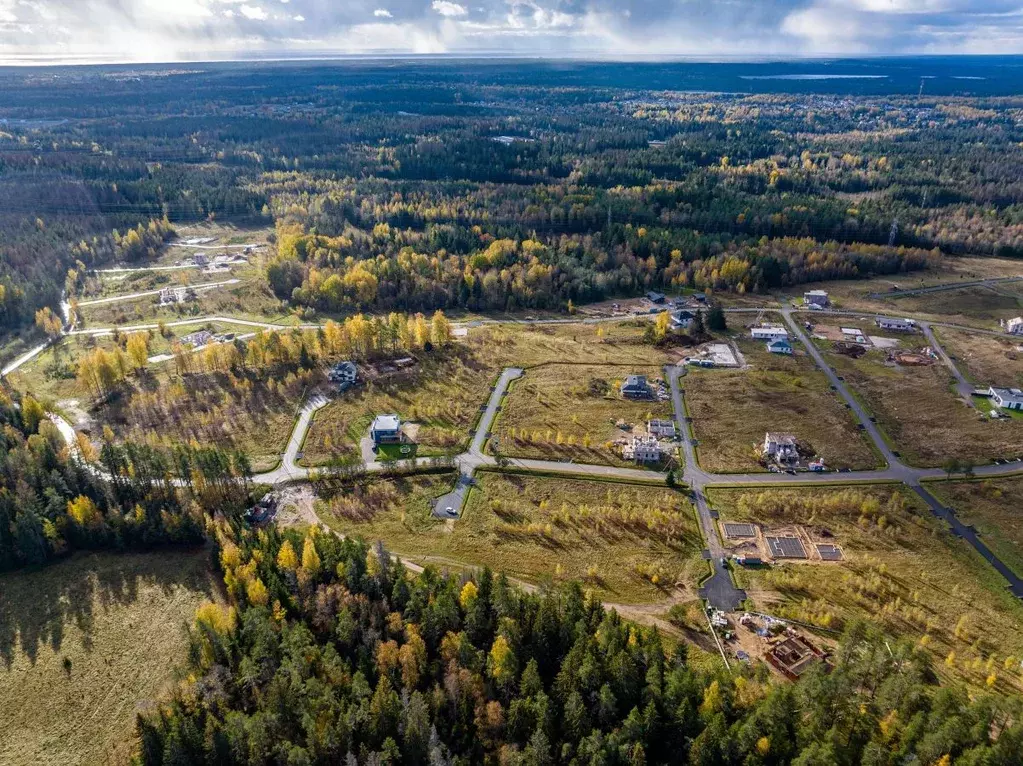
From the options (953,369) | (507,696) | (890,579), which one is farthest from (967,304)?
(507,696)

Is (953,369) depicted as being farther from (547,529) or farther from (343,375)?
(343,375)

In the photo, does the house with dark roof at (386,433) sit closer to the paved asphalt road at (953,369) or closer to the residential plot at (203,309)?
the residential plot at (203,309)

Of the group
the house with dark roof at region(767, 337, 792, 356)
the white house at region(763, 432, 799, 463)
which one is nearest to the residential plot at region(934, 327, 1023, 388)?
the house with dark roof at region(767, 337, 792, 356)

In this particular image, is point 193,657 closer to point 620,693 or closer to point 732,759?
point 620,693

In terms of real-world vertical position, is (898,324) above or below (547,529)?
below

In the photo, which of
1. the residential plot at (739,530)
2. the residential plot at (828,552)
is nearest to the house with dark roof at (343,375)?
the residential plot at (739,530)

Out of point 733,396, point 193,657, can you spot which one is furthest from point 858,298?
point 193,657

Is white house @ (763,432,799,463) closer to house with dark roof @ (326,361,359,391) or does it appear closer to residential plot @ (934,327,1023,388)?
residential plot @ (934,327,1023,388)
